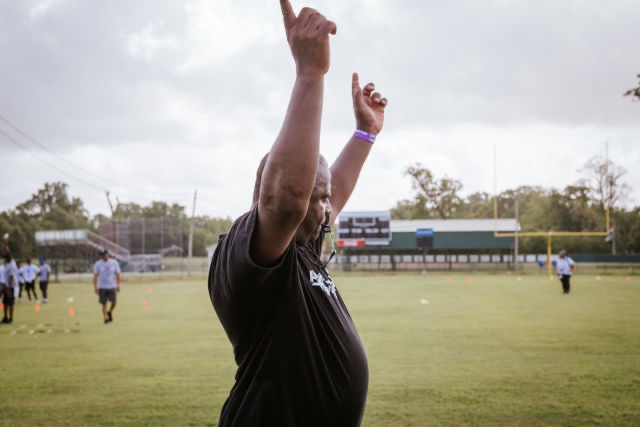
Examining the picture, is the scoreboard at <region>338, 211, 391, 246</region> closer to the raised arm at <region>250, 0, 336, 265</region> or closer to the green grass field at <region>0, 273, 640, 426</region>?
the green grass field at <region>0, 273, 640, 426</region>

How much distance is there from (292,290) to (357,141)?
4.74 ft

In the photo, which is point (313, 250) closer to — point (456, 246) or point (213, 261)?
point (213, 261)

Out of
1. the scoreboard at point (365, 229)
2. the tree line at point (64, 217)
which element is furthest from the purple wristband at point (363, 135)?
the tree line at point (64, 217)

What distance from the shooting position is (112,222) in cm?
5809

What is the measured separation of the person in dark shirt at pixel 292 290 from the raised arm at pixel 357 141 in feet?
2.22

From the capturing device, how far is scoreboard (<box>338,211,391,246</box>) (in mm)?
54281

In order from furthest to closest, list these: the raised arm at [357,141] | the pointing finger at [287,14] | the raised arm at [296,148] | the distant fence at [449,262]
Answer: the distant fence at [449,262], the raised arm at [357,141], the pointing finger at [287,14], the raised arm at [296,148]

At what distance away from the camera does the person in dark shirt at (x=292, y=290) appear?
1759 mm

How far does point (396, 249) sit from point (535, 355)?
166 feet

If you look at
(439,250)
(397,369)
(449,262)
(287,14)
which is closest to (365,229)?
(449,262)

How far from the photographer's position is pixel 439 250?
62.6m

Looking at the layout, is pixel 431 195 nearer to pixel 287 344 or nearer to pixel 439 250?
pixel 439 250

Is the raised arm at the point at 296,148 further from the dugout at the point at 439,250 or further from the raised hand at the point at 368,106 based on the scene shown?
the dugout at the point at 439,250

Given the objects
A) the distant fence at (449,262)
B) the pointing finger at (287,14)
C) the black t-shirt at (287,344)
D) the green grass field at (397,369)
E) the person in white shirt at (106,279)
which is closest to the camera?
the pointing finger at (287,14)
